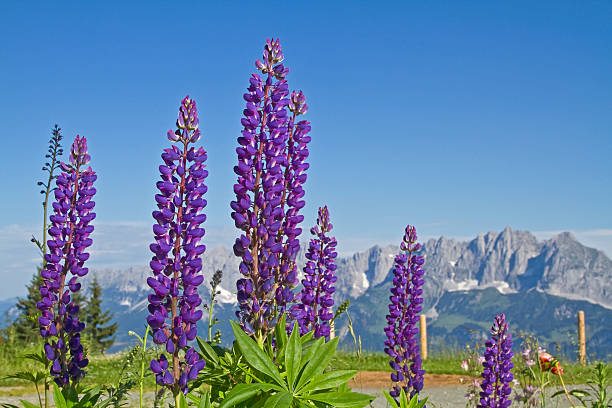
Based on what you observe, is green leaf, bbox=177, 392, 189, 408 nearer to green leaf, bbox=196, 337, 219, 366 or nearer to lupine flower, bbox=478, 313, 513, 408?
green leaf, bbox=196, 337, 219, 366

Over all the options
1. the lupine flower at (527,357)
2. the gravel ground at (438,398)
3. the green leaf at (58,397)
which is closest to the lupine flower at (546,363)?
the lupine flower at (527,357)

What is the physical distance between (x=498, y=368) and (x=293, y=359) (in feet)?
9.12

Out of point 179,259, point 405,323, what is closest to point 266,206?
point 179,259

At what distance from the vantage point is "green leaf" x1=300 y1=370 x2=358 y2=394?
8.11ft

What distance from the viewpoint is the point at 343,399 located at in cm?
245

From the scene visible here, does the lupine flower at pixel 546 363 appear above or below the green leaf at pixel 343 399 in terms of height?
below

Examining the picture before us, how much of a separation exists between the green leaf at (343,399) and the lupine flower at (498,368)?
2.48 metres

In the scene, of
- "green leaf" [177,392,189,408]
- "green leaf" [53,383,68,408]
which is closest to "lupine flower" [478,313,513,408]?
"green leaf" [177,392,189,408]

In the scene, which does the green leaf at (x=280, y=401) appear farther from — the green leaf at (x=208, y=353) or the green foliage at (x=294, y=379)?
the green leaf at (x=208, y=353)

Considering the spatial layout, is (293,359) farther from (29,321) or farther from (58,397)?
(29,321)

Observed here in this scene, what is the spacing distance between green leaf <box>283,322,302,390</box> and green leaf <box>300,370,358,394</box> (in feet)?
0.20

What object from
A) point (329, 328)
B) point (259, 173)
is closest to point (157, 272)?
point (259, 173)

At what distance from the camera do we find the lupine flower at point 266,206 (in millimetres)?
3025

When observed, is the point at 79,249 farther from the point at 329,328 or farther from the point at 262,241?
the point at 329,328
